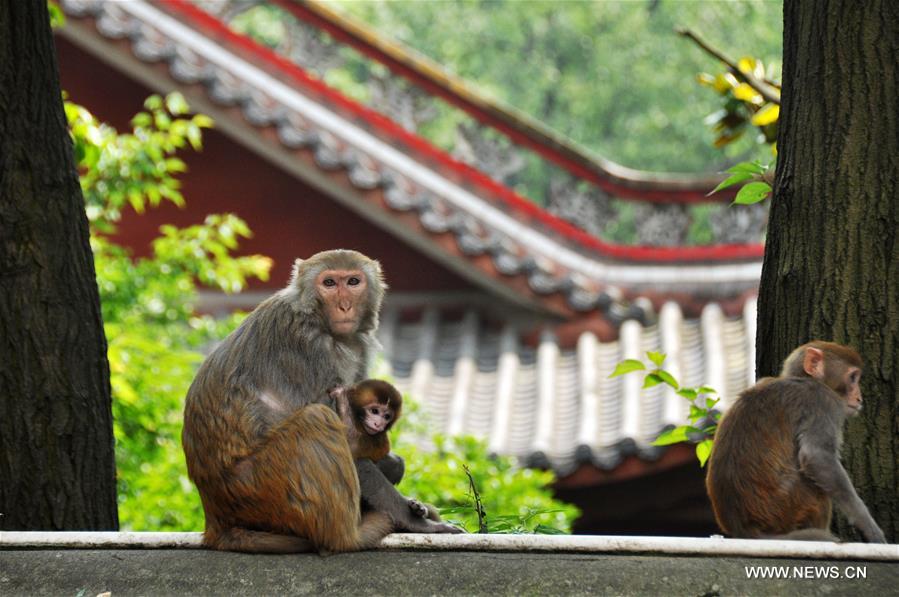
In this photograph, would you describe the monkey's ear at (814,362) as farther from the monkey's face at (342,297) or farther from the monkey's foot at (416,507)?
the monkey's face at (342,297)

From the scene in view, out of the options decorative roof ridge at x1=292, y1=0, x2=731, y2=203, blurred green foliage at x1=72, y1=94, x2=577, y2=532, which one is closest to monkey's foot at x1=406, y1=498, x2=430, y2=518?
blurred green foliage at x1=72, y1=94, x2=577, y2=532

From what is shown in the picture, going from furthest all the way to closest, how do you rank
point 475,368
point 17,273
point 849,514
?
point 475,368 < point 17,273 < point 849,514

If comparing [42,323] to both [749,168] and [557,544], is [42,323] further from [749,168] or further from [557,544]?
[749,168]

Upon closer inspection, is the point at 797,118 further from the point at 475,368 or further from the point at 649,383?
the point at 475,368

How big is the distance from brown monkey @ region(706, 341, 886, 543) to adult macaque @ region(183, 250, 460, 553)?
2.95 feet

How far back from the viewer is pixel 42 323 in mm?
4871

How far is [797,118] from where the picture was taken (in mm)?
4676

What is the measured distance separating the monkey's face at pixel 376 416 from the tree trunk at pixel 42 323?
3.33 feet

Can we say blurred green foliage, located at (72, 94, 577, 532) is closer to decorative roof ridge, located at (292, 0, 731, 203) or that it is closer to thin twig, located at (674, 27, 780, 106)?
thin twig, located at (674, 27, 780, 106)

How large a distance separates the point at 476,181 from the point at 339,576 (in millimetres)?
6458

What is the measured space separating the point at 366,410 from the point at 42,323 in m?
1.17

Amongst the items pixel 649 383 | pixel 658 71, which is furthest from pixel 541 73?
pixel 649 383

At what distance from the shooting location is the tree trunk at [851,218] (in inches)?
176

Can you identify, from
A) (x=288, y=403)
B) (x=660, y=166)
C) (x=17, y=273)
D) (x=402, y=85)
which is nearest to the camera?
(x=288, y=403)
